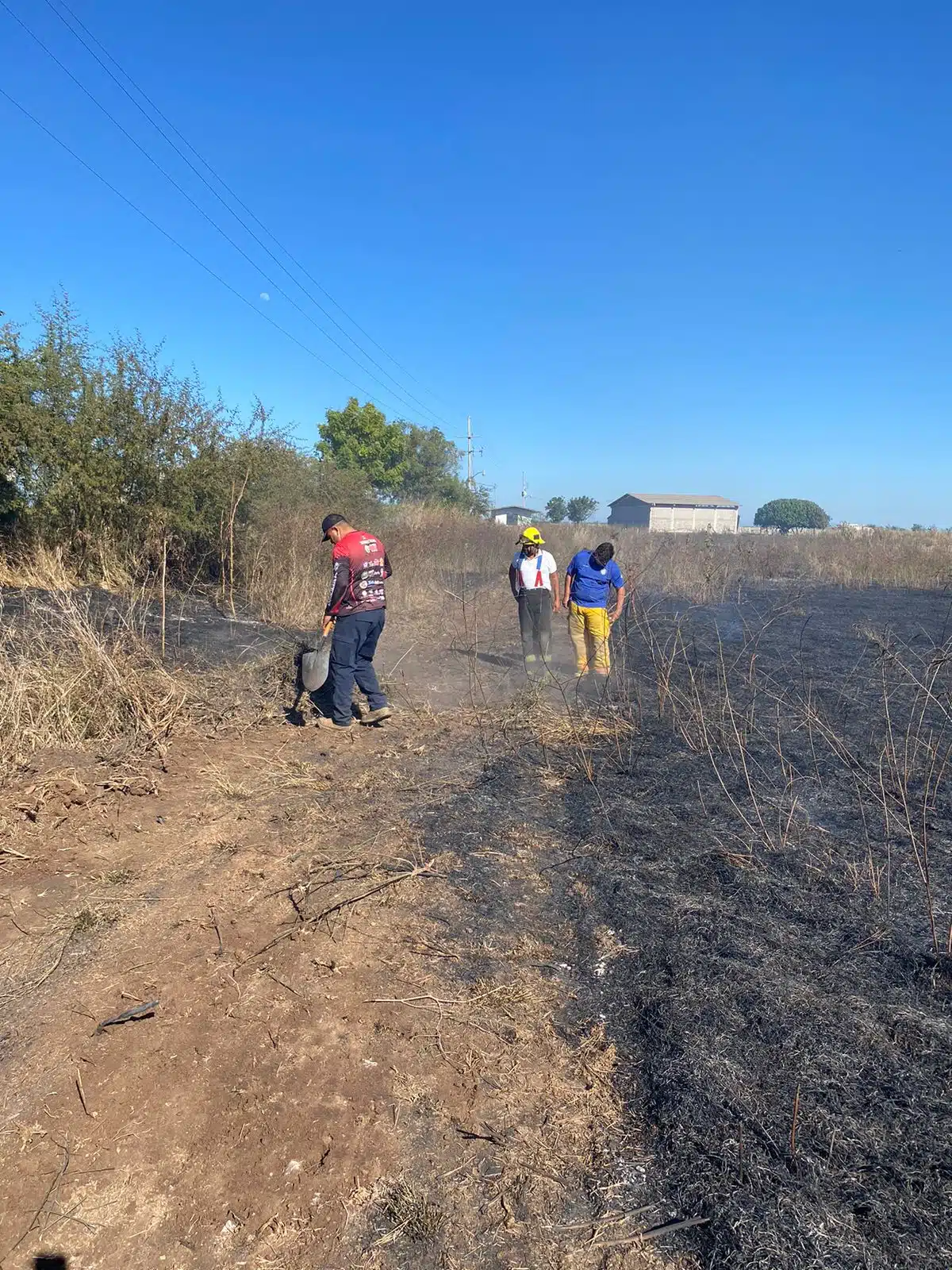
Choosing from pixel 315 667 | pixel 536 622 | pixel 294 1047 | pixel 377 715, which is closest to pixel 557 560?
pixel 536 622

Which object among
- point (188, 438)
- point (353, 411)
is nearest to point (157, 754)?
point (188, 438)

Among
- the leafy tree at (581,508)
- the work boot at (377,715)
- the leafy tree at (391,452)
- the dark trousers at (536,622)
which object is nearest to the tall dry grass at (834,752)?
the dark trousers at (536,622)

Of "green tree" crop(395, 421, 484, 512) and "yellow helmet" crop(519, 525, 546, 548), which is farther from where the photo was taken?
"green tree" crop(395, 421, 484, 512)

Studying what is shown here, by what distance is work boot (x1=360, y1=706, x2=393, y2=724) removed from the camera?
6.37 metres

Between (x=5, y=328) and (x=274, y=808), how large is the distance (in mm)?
8933

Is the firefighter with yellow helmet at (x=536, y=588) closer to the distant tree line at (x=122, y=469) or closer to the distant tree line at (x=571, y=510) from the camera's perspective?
the distant tree line at (x=122, y=469)

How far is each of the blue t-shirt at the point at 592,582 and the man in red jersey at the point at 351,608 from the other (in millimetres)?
2187

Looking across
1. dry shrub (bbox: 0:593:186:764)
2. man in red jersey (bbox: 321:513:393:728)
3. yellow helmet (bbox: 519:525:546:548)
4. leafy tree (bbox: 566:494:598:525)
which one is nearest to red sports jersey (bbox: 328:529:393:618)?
man in red jersey (bbox: 321:513:393:728)

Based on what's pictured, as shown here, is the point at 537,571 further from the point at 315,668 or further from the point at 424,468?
the point at 424,468

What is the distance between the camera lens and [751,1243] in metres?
1.77

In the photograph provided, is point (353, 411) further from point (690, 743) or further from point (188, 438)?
point (690, 743)

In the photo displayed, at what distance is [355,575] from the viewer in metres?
5.94

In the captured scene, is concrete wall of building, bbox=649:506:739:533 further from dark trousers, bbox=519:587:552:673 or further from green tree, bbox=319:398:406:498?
dark trousers, bbox=519:587:552:673

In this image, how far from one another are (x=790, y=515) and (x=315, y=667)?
244 feet
